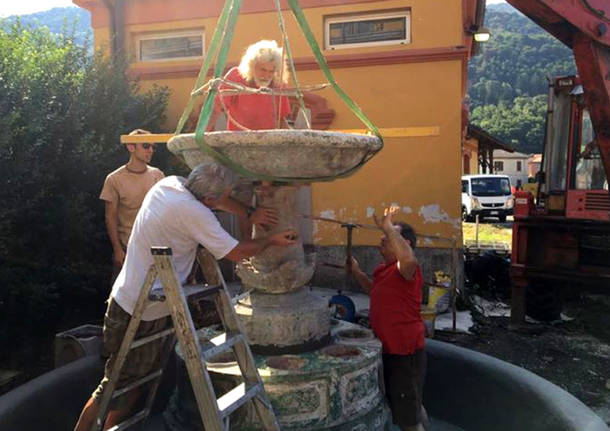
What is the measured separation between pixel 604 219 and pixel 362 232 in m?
2.97

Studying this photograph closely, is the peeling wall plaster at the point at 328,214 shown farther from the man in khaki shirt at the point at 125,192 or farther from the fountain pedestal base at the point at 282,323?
the fountain pedestal base at the point at 282,323

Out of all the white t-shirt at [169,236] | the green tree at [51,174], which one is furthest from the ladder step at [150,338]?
the green tree at [51,174]

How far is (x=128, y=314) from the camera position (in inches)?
115

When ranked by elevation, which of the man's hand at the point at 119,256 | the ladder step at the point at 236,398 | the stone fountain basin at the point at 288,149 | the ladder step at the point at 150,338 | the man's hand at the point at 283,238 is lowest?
the ladder step at the point at 236,398

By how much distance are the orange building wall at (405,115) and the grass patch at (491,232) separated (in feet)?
23.3

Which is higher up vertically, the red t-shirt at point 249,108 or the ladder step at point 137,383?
the red t-shirt at point 249,108

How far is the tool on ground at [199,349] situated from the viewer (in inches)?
93.7

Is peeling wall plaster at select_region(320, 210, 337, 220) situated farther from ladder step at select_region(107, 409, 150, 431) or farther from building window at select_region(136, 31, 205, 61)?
ladder step at select_region(107, 409, 150, 431)

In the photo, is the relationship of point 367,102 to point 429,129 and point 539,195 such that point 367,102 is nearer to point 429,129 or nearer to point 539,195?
point 539,195

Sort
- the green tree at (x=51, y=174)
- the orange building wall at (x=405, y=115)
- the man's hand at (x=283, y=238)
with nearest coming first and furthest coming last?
the man's hand at (x=283, y=238), the green tree at (x=51, y=174), the orange building wall at (x=405, y=115)

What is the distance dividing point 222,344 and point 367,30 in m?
6.08

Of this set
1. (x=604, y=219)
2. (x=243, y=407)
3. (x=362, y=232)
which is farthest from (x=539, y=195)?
(x=243, y=407)

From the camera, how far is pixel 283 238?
2939 millimetres

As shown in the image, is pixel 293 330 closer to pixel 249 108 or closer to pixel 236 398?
pixel 236 398
